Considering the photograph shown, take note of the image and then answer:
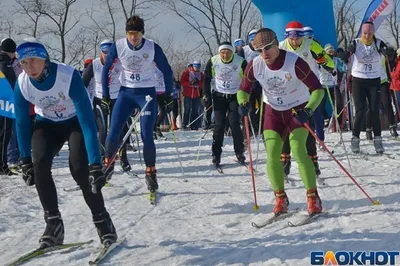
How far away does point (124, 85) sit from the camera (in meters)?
7.11

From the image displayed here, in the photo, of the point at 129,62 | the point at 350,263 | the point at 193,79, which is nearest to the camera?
the point at 350,263

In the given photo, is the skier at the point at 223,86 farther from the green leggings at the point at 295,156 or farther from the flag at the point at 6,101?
the green leggings at the point at 295,156

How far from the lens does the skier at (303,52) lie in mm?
7172

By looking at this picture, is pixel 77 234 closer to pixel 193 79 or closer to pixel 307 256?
pixel 307 256

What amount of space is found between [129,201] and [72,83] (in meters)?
2.50

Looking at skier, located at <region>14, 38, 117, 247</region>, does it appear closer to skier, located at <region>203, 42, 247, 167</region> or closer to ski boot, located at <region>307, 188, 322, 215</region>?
ski boot, located at <region>307, 188, 322, 215</region>

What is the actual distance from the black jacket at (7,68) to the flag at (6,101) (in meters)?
0.28

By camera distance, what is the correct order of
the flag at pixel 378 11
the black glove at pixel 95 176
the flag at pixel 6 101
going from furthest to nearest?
the flag at pixel 378 11 → the flag at pixel 6 101 → the black glove at pixel 95 176

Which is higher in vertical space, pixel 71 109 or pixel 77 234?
pixel 71 109

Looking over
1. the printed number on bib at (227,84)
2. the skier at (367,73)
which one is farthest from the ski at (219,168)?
the skier at (367,73)

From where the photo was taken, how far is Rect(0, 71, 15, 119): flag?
7844 mm

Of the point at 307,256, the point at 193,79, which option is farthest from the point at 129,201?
the point at 193,79

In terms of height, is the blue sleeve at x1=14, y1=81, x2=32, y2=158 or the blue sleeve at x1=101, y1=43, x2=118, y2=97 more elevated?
the blue sleeve at x1=101, y1=43, x2=118, y2=97

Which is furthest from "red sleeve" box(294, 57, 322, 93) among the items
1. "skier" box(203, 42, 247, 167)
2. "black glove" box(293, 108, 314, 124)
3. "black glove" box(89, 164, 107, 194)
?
"skier" box(203, 42, 247, 167)
